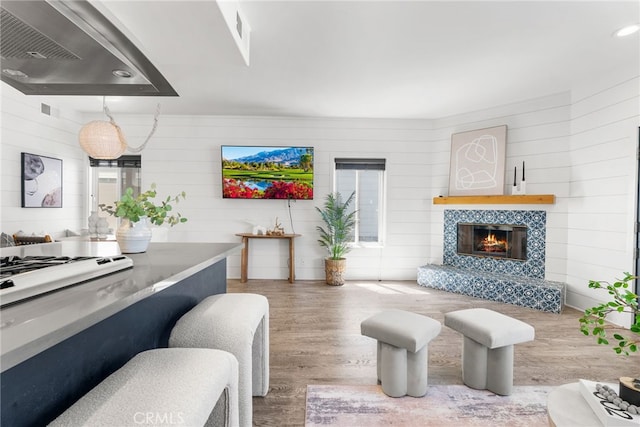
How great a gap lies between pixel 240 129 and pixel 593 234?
4.83 meters

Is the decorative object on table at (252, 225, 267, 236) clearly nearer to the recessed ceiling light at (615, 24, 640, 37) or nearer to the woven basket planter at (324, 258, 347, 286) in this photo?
the woven basket planter at (324, 258, 347, 286)

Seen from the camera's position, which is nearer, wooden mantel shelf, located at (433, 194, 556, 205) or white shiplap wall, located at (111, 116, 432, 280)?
wooden mantel shelf, located at (433, 194, 556, 205)

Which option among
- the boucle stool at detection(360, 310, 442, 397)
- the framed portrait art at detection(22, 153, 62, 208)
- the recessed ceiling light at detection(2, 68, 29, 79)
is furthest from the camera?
the framed portrait art at detection(22, 153, 62, 208)

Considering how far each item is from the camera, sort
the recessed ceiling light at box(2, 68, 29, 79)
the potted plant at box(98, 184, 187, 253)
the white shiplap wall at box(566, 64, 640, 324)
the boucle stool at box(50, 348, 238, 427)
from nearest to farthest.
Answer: the boucle stool at box(50, 348, 238, 427) < the recessed ceiling light at box(2, 68, 29, 79) < the potted plant at box(98, 184, 187, 253) < the white shiplap wall at box(566, 64, 640, 324)

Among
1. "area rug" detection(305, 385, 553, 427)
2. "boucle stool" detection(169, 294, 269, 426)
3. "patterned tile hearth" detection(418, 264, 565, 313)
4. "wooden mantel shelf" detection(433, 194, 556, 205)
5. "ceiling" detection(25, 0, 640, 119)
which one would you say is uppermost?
"ceiling" detection(25, 0, 640, 119)

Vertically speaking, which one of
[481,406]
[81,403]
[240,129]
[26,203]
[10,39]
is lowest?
[481,406]

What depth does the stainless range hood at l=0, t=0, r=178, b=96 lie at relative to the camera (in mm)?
916

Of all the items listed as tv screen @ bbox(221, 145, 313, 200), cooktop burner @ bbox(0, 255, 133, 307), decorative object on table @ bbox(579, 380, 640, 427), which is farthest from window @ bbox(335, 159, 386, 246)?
cooktop burner @ bbox(0, 255, 133, 307)

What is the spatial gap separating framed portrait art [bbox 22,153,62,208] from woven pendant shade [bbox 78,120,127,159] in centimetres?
155

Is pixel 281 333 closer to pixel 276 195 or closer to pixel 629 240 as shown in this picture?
pixel 276 195

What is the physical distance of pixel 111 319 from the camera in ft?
3.73

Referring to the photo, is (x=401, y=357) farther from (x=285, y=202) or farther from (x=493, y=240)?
(x=285, y=202)

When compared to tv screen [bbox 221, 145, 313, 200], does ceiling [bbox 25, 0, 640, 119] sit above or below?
above

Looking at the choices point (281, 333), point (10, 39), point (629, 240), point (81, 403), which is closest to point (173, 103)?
point (281, 333)
